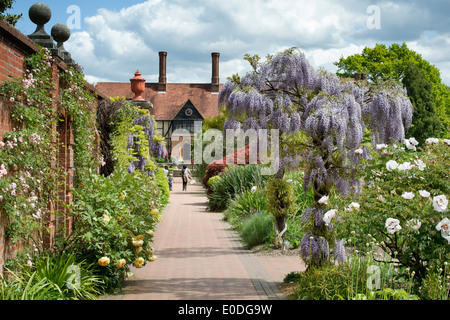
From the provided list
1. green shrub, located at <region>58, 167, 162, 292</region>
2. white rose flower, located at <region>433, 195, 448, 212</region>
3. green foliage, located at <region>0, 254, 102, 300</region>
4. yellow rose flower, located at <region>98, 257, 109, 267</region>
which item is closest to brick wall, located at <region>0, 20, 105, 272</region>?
green foliage, located at <region>0, 254, 102, 300</region>

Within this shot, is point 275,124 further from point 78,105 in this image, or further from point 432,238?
point 432,238

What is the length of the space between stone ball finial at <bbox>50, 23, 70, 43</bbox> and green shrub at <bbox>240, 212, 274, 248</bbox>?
5493 millimetres

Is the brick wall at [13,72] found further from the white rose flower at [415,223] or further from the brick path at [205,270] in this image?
the white rose flower at [415,223]

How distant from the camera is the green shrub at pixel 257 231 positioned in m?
11.6

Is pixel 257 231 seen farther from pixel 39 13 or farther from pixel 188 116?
pixel 188 116

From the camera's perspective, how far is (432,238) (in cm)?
551

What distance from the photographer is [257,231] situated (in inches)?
460

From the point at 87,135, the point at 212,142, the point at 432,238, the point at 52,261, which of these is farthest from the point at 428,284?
the point at 212,142

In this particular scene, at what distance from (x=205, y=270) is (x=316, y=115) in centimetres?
333

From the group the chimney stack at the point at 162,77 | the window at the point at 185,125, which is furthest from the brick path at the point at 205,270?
the chimney stack at the point at 162,77

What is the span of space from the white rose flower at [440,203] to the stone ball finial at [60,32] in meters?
6.41

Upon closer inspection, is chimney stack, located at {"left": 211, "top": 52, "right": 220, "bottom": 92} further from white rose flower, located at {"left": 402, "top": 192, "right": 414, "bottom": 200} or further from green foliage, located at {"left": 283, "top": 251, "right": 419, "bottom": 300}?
white rose flower, located at {"left": 402, "top": 192, "right": 414, "bottom": 200}

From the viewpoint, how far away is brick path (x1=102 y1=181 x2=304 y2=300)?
7.33 metres

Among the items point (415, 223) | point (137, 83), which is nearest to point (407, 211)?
point (415, 223)
